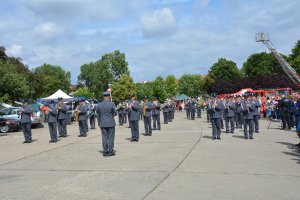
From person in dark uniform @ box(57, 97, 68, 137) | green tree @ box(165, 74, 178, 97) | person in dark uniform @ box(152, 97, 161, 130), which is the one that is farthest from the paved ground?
green tree @ box(165, 74, 178, 97)

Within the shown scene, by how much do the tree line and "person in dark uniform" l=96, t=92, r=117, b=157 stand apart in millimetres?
19889

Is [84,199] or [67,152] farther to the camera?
[67,152]

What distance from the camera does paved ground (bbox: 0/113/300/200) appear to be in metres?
7.53

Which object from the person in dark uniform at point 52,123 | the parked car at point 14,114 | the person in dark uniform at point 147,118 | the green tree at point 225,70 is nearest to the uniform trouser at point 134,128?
the person in dark uniform at point 147,118

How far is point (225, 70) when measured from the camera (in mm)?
87500

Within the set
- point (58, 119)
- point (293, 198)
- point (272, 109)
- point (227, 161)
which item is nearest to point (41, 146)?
point (58, 119)

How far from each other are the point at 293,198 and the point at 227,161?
385cm

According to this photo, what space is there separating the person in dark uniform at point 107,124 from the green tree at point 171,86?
112922 mm

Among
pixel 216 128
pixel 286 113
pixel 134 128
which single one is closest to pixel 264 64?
pixel 286 113

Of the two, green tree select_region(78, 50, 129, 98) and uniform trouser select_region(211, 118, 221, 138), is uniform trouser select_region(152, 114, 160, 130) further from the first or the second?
green tree select_region(78, 50, 129, 98)

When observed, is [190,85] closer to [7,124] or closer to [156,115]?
[7,124]

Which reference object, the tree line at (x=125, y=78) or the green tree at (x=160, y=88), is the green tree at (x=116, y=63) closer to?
the tree line at (x=125, y=78)

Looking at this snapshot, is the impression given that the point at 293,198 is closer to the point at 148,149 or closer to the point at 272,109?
the point at 148,149

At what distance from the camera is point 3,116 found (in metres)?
25.9
